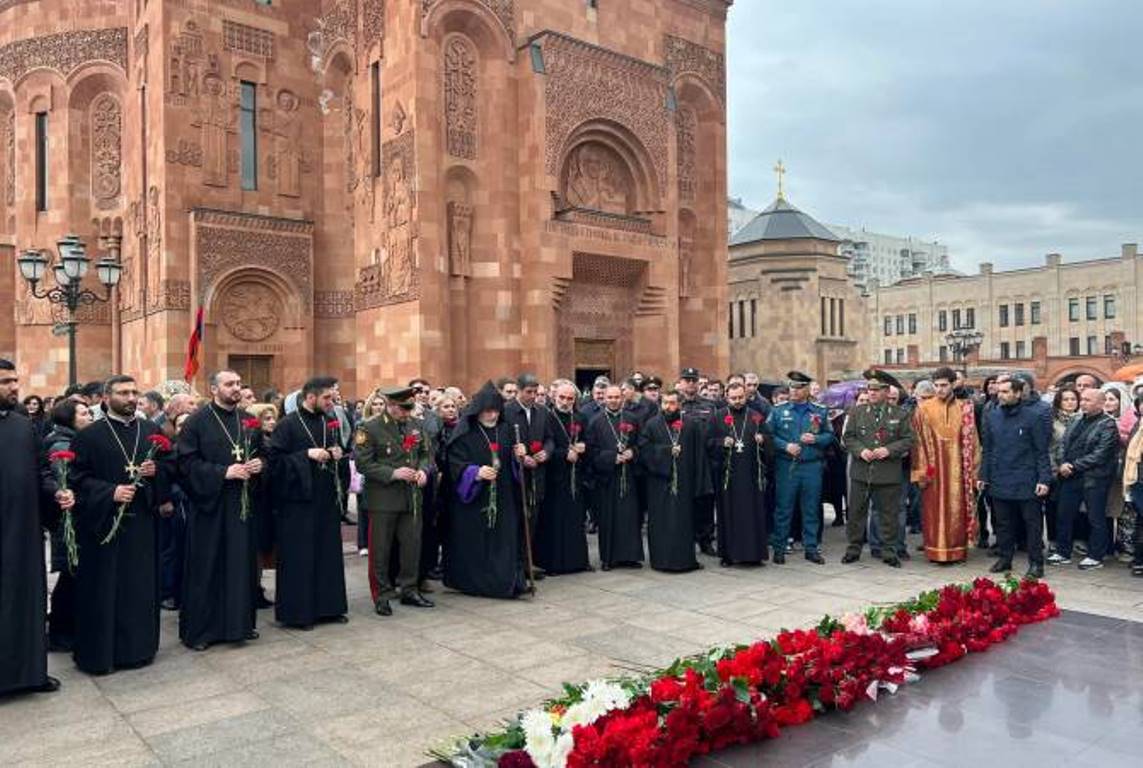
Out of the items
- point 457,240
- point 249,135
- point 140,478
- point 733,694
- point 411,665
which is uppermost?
point 249,135

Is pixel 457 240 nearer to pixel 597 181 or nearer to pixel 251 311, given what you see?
pixel 597 181

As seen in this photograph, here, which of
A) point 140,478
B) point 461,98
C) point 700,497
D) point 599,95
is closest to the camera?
point 140,478

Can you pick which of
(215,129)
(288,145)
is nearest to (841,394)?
(288,145)

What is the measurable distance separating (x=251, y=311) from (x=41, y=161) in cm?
788

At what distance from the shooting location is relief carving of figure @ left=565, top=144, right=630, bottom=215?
19.8 meters

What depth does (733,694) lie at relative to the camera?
4.36 m

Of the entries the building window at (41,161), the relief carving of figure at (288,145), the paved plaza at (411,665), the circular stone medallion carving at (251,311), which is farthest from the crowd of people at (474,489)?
the building window at (41,161)

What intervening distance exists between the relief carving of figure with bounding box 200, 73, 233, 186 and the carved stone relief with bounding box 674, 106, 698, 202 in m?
11.0

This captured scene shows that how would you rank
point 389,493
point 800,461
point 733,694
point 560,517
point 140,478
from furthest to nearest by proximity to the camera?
point 800,461 → point 560,517 → point 389,493 → point 140,478 → point 733,694

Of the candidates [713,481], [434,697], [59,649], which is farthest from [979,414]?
[59,649]

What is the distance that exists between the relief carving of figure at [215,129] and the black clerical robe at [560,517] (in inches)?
533

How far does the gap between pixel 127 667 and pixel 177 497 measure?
6.64 ft

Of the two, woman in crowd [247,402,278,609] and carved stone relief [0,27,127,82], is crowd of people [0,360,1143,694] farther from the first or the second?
carved stone relief [0,27,127,82]

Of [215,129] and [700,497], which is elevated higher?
[215,129]
